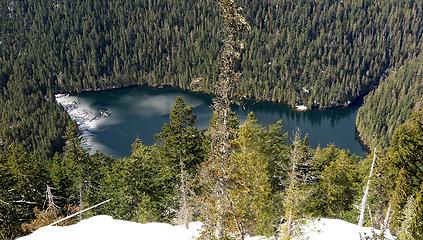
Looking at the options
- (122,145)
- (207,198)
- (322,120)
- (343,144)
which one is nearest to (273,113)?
(322,120)

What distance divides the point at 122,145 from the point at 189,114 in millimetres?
118882

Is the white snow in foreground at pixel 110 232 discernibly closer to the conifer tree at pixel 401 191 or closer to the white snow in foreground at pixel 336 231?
the white snow in foreground at pixel 336 231

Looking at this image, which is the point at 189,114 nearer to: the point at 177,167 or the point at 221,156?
the point at 177,167

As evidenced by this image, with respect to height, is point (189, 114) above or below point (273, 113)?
above

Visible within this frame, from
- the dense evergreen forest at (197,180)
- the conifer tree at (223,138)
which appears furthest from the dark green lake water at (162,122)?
the conifer tree at (223,138)

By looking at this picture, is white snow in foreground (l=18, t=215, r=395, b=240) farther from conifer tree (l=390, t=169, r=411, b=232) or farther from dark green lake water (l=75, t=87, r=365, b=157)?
dark green lake water (l=75, t=87, r=365, b=157)

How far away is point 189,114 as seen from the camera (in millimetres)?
44844

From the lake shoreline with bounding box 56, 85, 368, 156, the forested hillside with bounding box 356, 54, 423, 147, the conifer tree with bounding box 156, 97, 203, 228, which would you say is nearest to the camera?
the conifer tree with bounding box 156, 97, 203, 228

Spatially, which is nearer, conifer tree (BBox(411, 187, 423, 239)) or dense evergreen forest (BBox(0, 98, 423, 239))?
conifer tree (BBox(411, 187, 423, 239))

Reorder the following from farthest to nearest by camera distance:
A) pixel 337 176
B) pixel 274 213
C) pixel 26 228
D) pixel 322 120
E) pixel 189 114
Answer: pixel 322 120 → pixel 337 176 → pixel 26 228 → pixel 189 114 → pixel 274 213

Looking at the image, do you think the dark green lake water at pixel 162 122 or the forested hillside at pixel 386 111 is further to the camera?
the forested hillside at pixel 386 111

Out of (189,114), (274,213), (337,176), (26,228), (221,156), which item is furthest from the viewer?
(337,176)

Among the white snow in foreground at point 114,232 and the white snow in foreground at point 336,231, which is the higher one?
the white snow in foreground at point 114,232

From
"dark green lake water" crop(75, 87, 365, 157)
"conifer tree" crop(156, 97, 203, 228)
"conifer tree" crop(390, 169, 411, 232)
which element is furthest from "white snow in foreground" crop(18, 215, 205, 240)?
"dark green lake water" crop(75, 87, 365, 157)
